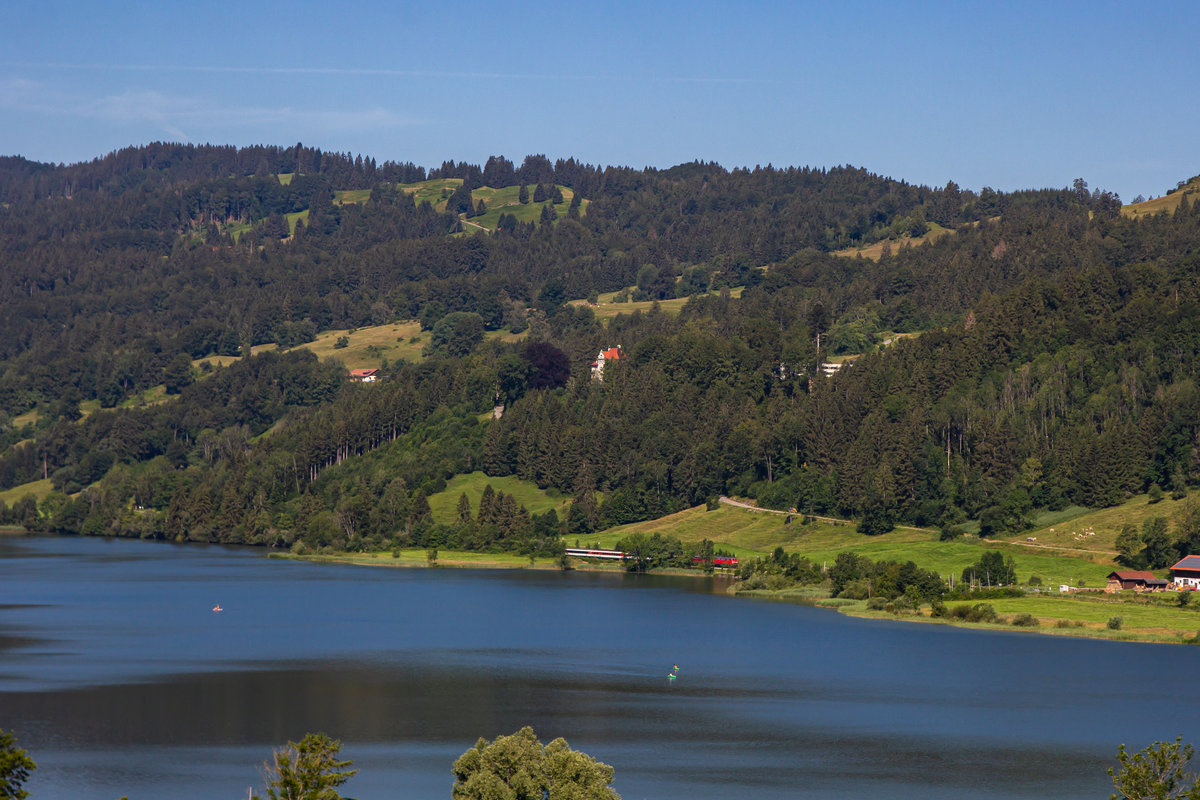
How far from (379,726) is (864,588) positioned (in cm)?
6661

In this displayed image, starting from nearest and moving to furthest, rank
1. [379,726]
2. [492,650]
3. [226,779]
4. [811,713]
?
1. [226,779]
2. [379,726]
3. [811,713]
4. [492,650]

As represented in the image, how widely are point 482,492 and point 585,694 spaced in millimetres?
108867

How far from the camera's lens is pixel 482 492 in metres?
192

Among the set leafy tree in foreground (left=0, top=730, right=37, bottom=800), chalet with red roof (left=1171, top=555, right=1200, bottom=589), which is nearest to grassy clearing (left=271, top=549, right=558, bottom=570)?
chalet with red roof (left=1171, top=555, right=1200, bottom=589)

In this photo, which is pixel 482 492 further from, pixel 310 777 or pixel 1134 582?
pixel 310 777

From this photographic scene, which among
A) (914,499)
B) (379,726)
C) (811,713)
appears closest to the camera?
(379,726)

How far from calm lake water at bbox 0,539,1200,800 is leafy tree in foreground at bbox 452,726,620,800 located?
1213cm

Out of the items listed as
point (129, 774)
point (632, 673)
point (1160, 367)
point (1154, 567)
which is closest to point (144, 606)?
point (632, 673)

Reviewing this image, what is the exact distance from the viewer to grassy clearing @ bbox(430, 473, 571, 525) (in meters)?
187

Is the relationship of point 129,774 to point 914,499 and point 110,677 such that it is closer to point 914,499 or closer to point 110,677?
point 110,677

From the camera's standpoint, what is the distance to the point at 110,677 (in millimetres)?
88625

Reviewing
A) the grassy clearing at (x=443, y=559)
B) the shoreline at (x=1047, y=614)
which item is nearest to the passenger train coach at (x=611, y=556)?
the shoreline at (x=1047, y=614)

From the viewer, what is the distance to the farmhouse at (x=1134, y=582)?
124 metres

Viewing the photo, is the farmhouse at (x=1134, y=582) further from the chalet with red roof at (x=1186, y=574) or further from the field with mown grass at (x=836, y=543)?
the field with mown grass at (x=836, y=543)
